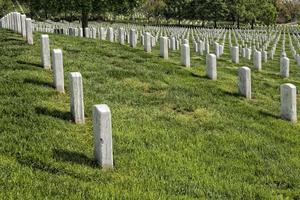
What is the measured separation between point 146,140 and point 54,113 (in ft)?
5.27

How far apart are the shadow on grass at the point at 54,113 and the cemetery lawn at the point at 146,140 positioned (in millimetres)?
17

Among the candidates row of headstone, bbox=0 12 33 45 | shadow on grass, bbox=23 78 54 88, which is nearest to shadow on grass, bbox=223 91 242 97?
shadow on grass, bbox=23 78 54 88

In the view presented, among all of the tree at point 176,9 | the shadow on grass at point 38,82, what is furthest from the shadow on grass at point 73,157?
the tree at point 176,9

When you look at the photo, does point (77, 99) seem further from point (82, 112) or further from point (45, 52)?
point (45, 52)

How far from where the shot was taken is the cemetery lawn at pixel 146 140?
5.70m

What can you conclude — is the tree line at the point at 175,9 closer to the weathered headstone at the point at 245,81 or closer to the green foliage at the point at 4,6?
the green foliage at the point at 4,6

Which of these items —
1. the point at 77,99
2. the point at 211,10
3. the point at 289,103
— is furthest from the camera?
the point at 211,10

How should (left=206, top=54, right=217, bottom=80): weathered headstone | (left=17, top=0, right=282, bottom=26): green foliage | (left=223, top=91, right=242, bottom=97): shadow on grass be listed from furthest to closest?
(left=17, top=0, right=282, bottom=26): green foliage, (left=206, top=54, right=217, bottom=80): weathered headstone, (left=223, top=91, right=242, bottom=97): shadow on grass

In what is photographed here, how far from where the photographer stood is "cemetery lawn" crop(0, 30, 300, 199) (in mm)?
5699

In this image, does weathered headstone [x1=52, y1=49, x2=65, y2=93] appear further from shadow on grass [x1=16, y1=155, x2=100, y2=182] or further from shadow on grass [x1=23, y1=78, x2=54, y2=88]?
shadow on grass [x1=16, y1=155, x2=100, y2=182]

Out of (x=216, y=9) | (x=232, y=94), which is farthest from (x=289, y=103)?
(x=216, y=9)

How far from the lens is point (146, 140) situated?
7367mm

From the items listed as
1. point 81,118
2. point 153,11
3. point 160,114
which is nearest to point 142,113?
point 160,114

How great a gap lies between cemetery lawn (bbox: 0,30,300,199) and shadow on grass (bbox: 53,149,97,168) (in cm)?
1
